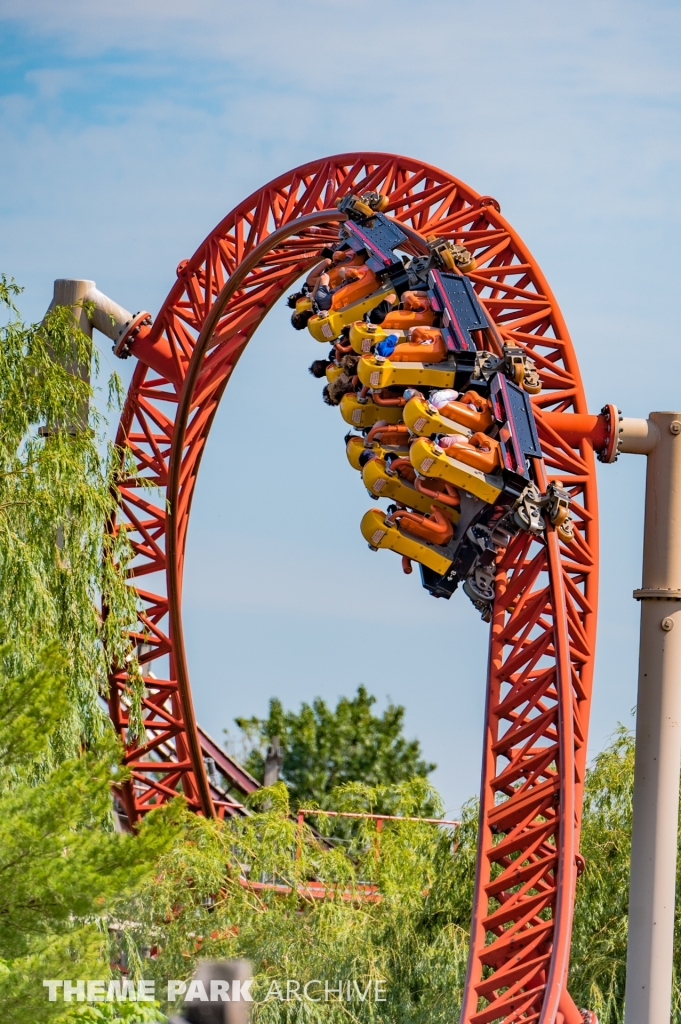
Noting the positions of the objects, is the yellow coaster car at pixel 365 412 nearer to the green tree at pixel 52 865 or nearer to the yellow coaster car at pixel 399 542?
the yellow coaster car at pixel 399 542

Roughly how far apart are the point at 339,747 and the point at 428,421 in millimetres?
26126

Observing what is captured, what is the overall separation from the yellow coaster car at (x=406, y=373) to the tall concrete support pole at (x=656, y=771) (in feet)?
4.74

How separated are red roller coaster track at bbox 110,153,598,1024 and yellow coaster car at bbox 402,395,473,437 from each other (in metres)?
0.52

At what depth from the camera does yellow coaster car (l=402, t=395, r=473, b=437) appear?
9109mm

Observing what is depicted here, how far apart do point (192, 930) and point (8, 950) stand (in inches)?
193

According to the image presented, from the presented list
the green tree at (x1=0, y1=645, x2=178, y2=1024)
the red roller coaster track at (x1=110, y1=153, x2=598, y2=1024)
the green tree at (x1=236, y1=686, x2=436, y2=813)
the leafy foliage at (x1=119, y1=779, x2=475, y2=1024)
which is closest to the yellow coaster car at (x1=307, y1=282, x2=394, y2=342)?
the red roller coaster track at (x1=110, y1=153, x2=598, y2=1024)

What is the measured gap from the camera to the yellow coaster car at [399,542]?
9.53 meters

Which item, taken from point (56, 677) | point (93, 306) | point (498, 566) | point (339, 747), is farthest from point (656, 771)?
point (339, 747)

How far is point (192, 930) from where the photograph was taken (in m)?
11.1

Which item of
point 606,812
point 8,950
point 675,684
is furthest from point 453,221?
point 8,950

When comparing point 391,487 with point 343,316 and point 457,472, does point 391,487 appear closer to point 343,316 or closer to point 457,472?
point 457,472

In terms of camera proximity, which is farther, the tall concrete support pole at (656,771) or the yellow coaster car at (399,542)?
the yellow coaster car at (399,542)

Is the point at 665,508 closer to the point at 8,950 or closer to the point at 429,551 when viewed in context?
the point at 429,551

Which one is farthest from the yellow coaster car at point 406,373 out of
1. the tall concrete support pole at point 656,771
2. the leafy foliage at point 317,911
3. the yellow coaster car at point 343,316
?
the leafy foliage at point 317,911
